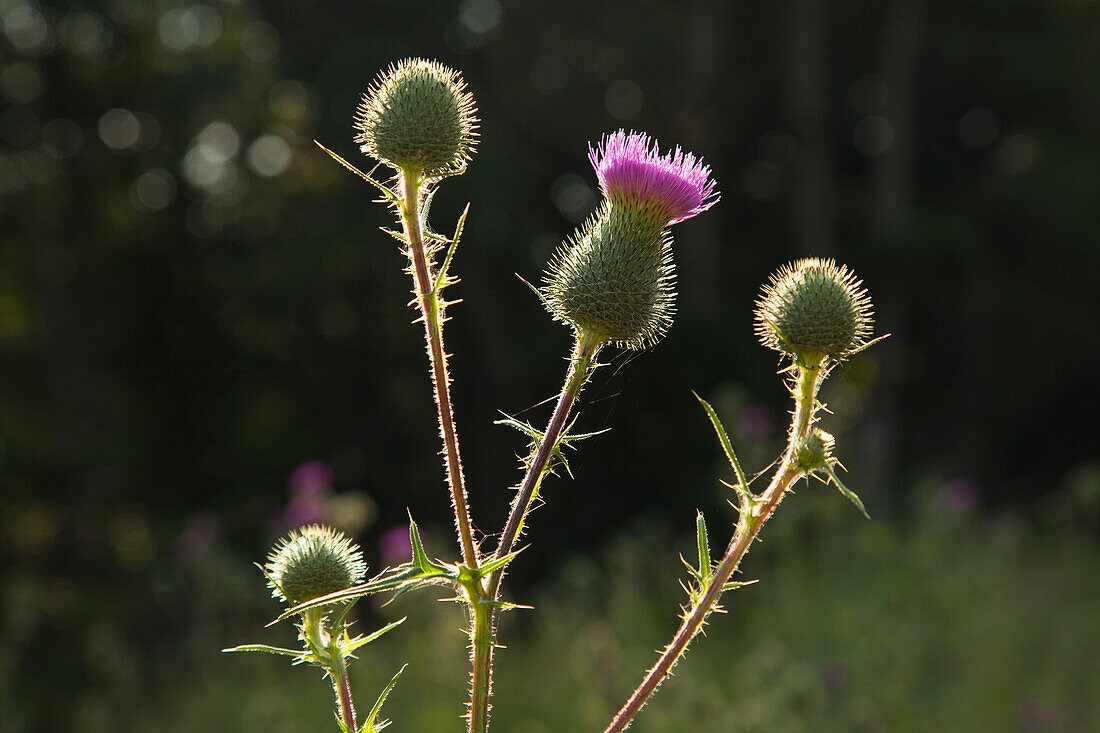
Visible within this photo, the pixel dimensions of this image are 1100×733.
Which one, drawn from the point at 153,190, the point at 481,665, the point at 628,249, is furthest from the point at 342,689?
the point at 153,190

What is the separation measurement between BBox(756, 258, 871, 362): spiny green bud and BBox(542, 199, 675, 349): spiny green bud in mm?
231

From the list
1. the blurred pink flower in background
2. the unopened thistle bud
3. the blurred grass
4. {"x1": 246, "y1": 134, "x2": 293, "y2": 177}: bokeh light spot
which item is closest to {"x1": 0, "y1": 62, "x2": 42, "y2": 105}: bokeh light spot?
{"x1": 246, "y1": 134, "x2": 293, "y2": 177}: bokeh light spot

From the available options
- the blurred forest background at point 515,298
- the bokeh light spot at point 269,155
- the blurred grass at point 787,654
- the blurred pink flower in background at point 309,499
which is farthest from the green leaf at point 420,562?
the bokeh light spot at point 269,155

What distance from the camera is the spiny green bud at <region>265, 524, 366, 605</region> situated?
179 cm

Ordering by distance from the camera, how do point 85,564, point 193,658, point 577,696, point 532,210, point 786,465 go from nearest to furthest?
1. point 786,465
2. point 577,696
3. point 193,658
4. point 85,564
5. point 532,210

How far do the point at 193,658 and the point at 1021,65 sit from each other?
16.8m

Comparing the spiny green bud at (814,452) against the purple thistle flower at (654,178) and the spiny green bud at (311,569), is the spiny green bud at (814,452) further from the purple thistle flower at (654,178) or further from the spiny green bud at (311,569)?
the spiny green bud at (311,569)

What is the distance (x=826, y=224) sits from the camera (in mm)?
14453

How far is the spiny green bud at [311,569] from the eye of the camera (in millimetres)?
1788

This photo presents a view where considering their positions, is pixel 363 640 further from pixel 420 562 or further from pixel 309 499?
pixel 309 499

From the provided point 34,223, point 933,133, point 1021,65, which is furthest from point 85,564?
point 1021,65

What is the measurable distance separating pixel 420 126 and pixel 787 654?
5663mm

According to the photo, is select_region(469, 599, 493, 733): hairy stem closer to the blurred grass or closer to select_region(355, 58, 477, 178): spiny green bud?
select_region(355, 58, 477, 178): spiny green bud

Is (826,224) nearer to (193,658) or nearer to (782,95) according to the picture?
(782,95)
